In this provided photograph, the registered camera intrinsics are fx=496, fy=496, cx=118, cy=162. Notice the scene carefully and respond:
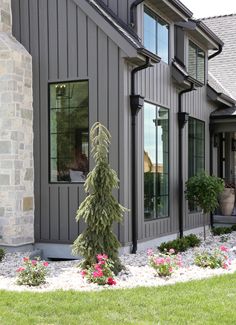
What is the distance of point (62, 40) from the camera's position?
29.1 feet

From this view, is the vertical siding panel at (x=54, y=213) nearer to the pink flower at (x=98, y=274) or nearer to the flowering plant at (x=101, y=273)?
the flowering plant at (x=101, y=273)

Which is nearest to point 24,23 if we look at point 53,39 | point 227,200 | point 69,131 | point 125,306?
point 53,39

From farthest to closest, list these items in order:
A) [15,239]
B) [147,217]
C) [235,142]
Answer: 1. [235,142]
2. [147,217]
3. [15,239]

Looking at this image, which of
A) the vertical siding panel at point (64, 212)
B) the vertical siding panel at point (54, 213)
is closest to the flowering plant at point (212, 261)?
the vertical siding panel at point (64, 212)

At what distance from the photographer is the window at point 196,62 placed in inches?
477

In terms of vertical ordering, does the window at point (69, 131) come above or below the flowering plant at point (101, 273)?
above

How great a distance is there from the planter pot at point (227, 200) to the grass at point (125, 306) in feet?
24.2

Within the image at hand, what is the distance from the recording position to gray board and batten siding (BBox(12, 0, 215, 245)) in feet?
27.9

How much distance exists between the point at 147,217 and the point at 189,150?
2923 mm

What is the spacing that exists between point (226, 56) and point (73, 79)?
773 cm

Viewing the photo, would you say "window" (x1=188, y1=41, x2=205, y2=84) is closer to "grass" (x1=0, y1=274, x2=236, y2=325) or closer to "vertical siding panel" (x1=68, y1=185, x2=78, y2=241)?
"vertical siding panel" (x1=68, y1=185, x2=78, y2=241)

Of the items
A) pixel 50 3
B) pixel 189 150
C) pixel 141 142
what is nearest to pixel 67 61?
pixel 50 3

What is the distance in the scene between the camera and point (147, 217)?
9414mm

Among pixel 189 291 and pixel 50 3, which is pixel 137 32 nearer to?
pixel 50 3
